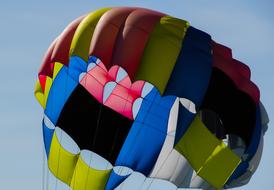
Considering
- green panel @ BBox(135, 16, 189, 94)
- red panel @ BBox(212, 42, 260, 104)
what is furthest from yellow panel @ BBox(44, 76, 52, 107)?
red panel @ BBox(212, 42, 260, 104)

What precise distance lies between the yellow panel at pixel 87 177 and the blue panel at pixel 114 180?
0.32 ft

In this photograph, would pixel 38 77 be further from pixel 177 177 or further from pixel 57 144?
pixel 177 177

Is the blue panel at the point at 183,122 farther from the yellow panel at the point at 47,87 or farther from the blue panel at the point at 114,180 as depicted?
the yellow panel at the point at 47,87

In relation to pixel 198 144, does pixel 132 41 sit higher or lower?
higher

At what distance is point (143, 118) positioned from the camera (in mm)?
35812

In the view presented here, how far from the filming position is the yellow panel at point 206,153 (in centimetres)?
3516

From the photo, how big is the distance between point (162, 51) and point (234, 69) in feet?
6.19

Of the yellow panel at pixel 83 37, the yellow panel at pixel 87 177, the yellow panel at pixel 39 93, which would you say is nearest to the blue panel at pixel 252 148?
the yellow panel at pixel 87 177

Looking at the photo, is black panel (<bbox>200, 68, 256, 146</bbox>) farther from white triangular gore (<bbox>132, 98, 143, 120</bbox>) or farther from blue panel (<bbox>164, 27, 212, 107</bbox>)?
white triangular gore (<bbox>132, 98, 143, 120</bbox>)

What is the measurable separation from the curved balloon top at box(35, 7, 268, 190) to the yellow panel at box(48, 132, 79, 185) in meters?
0.02

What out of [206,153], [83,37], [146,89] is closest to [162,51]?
[146,89]

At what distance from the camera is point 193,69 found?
34812mm

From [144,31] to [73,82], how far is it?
98.4 inches

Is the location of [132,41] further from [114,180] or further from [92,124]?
[114,180]
